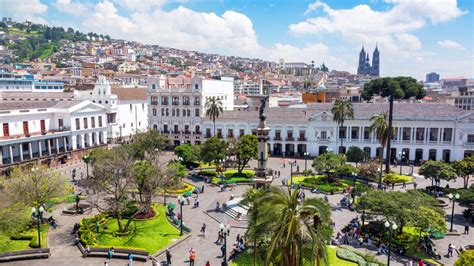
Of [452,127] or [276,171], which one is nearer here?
[276,171]

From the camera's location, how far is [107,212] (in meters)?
31.7

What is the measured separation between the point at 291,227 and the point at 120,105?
69.1m

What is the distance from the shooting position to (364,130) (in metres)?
60.1

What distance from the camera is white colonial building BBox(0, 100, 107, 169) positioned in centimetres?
4906

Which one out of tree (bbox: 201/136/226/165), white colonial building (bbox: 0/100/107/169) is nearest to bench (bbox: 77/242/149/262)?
tree (bbox: 201/136/226/165)

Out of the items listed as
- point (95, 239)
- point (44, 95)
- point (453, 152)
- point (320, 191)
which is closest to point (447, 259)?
point (320, 191)

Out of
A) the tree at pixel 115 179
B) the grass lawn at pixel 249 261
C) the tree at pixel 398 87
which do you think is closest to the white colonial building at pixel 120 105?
the tree at pixel 115 179

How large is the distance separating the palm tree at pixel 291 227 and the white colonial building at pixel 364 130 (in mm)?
44269

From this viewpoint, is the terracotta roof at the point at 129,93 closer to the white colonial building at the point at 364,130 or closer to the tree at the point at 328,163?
the white colonial building at the point at 364,130

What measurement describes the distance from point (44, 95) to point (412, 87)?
73.9m

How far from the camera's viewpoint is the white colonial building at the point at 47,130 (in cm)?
4906

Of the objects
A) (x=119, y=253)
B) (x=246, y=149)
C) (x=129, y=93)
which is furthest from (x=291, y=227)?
(x=129, y=93)

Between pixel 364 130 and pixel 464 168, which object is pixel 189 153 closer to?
pixel 364 130

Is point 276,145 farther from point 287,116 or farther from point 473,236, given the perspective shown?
point 473,236
